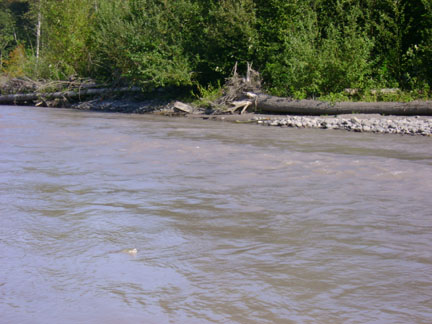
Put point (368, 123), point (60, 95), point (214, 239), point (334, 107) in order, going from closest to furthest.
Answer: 1. point (214, 239)
2. point (368, 123)
3. point (334, 107)
4. point (60, 95)

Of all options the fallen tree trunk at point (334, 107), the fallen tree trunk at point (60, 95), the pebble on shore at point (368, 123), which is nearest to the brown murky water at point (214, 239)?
the pebble on shore at point (368, 123)

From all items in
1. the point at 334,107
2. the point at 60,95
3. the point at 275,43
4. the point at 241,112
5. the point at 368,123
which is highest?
the point at 275,43

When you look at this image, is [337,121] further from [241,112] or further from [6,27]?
[6,27]

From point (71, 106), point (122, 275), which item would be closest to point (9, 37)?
point (71, 106)

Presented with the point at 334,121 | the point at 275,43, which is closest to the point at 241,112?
the point at 275,43

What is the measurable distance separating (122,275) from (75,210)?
1610 mm

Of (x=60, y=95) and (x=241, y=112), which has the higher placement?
(x=60, y=95)

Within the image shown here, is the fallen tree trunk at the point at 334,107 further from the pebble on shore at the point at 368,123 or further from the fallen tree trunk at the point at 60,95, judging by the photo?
the fallen tree trunk at the point at 60,95

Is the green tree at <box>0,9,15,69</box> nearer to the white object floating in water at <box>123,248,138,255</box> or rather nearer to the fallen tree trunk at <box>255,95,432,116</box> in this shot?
the fallen tree trunk at <box>255,95,432,116</box>

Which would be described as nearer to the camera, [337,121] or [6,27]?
[337,121]

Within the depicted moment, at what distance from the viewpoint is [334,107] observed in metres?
14.0

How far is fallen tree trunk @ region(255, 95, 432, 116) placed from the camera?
13.0 metres

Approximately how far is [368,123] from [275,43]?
620cm

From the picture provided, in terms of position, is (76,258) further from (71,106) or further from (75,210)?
(71,106)
